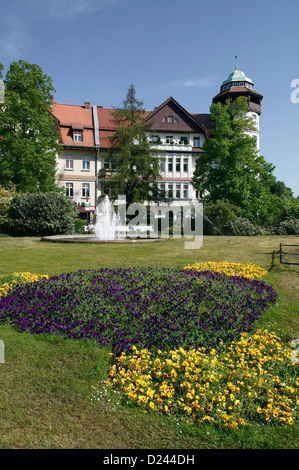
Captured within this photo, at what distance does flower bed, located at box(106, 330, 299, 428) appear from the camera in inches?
164

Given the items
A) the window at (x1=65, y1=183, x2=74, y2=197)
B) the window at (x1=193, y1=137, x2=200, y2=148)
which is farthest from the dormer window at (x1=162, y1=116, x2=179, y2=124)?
the window at (x1=65, y1=183, x2=74, y2=197)

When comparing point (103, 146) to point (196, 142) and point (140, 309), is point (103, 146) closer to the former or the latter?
point (196, 142)

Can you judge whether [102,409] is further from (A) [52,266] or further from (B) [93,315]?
(A) [52,266]

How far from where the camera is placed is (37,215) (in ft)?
91.5

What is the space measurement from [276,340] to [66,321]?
3.54 metres

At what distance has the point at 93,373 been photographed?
16.1ft

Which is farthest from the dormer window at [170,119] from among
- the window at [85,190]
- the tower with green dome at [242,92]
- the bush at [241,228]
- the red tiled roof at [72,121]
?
the bush at [241,228]

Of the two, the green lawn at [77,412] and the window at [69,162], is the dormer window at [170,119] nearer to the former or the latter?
the window at [69,162]

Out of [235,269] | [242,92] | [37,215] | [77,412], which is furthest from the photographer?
[242,92]

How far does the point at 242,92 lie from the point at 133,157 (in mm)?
23214

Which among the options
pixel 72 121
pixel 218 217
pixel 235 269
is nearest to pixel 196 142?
pixel 72 121

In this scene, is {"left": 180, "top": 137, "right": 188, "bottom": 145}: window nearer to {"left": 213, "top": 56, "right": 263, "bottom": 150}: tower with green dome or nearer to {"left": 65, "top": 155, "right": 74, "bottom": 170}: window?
{"left": 213, "top": 56, "right": 263, "bottom": 150}: tower with green dome

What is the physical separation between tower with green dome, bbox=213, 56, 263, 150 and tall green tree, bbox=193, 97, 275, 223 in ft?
55.8
